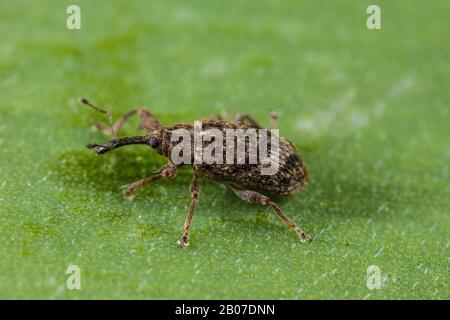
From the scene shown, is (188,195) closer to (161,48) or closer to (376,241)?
(376,241)

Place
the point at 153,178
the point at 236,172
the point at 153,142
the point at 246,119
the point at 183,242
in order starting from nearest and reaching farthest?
the point at 183,242, the point at 153,178, the point at 236,172, the point at 153,142, the point at 246,119

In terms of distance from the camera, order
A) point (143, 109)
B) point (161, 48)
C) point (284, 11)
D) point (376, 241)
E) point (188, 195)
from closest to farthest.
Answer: point (376, 241) → point (188, 195) → point (143, 109) → point (161, 48) → point (284, 11)

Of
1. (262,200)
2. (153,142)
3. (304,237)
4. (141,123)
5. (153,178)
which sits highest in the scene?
(141,123)

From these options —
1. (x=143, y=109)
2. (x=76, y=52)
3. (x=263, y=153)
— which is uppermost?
(x=76, y=52)

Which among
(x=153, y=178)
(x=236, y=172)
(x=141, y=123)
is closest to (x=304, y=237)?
(x=236, y=172)

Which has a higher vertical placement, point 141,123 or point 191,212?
point 141,123

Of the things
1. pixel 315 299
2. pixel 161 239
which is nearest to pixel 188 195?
pixel 161 239

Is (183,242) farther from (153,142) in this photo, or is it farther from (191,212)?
(153,142)
